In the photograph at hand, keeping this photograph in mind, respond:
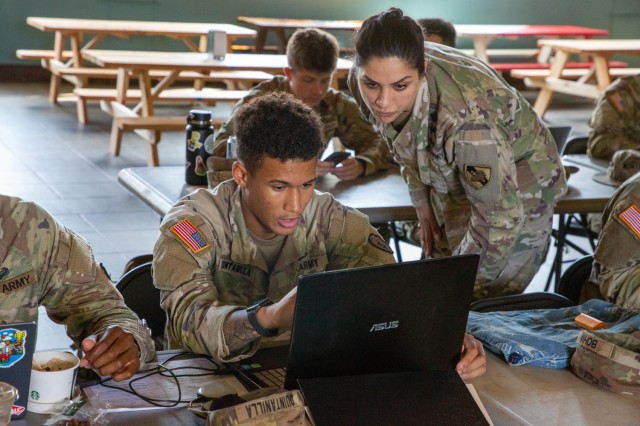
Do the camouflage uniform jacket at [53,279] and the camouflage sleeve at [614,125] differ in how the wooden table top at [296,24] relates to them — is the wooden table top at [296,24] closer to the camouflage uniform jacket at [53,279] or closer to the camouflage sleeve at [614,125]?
the camouflage sleeve at [614,125]

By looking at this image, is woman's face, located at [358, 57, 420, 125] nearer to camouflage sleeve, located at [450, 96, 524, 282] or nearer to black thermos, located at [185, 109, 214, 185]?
camouflage sleeve, located at [450, 96, 524, 282]

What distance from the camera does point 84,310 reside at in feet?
6.55

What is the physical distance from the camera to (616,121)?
4277 mm

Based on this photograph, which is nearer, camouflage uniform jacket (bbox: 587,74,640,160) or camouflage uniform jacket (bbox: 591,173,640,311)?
camouflage uniform jacket (bbox: 591,173,640,311)

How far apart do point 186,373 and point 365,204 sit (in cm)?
144

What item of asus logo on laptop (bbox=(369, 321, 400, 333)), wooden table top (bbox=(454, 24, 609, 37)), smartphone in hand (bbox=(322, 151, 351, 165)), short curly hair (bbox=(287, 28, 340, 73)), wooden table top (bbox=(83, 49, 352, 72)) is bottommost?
wooden table top (bbox=(83, 49, 352, 72))

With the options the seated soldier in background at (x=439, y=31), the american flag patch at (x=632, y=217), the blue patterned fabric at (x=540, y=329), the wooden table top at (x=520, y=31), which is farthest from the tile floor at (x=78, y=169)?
the american flag patch at (x=632, y=217)

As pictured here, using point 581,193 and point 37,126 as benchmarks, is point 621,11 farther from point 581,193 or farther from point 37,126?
point 581,193

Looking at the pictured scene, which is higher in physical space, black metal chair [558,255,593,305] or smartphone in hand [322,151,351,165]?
smartphone in hand [322,151,351,165]

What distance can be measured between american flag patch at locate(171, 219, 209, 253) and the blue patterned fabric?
64 centimetres

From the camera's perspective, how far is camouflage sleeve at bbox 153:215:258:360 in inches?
75.9

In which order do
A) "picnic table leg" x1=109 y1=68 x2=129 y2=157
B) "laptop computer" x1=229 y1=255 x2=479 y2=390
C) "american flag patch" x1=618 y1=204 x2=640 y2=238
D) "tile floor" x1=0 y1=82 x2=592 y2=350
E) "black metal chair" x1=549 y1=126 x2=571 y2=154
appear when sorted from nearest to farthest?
"laptop computer" x1=229 y1=255 x2=479 y2=390 → "american flag patch" x1=618 y1=204 x2=640 y2=238 → "black metal chair" x1=549 y1=126 x2=571 y2=154 → "tile floor" x1=0 y1=82 x2=592 y2=350 → "picnic table leg" x1=109 y1=68 x2=129 y2=157

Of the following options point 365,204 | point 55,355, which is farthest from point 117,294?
point 365,204

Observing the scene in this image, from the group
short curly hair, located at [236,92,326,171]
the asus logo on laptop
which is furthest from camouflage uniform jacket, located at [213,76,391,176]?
the asus logo on laptop
